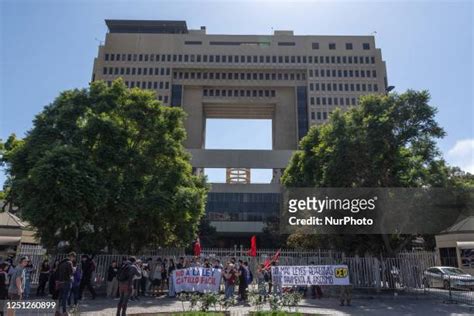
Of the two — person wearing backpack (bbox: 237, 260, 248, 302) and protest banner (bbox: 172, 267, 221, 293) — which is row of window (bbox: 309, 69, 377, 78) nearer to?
person wearing backpack (bbox: 237, 260, 248, 302)

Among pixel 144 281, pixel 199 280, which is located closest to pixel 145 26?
pixel 144 281

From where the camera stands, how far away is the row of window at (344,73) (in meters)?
81.8

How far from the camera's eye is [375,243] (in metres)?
23.8

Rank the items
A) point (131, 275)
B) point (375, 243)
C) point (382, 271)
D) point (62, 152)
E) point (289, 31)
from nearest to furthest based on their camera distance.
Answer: point (131, 275), point (62, 152), point (382, 271), point (375, 243), point (289, 31)

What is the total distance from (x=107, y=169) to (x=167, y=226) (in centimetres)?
500

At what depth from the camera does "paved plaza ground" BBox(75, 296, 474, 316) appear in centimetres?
1319

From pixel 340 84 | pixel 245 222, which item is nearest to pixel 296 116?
pixel 340 84

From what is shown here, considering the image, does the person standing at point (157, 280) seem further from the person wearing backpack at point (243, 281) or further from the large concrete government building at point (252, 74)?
the large concrete government building at point (252, 74)

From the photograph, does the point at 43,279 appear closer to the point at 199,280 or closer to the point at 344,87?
the point at 199,280

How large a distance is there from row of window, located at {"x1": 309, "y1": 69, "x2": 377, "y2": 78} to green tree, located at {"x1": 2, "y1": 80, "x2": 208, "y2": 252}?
206ft

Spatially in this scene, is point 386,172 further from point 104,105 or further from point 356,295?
point 104,105

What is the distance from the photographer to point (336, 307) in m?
15.0

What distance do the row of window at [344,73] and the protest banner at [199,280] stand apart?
71.9 m

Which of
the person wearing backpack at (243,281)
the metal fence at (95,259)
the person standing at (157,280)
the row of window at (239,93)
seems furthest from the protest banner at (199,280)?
the row of window at (239,93)
